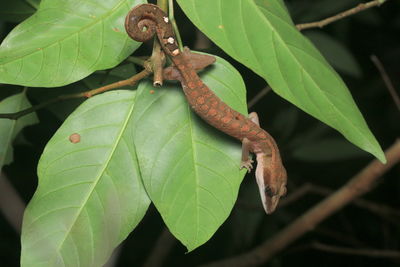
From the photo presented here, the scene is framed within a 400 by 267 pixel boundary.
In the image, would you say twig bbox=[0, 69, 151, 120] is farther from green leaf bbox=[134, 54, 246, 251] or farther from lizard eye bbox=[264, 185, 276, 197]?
lizard eye bbox=[264, 185, 276, 197]

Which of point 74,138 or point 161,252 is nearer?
point 74,138

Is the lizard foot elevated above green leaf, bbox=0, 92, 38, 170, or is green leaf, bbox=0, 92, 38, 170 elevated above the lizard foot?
green leaf, bbox=0, 92, 38, 170

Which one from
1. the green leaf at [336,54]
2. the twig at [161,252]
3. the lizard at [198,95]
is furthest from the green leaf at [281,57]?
the twig at [161,252]

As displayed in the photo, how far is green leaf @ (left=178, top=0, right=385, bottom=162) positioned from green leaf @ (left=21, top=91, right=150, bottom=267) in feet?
1.46

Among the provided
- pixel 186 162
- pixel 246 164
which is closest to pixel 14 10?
pixel 186 162

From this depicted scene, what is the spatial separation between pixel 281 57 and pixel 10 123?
101 centimetres

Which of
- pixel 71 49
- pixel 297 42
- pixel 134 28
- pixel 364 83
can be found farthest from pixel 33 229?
pixel 364 83

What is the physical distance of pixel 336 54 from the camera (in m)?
3.46

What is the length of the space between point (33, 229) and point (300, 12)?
258 cm

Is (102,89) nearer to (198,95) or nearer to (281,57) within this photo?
(198,95)

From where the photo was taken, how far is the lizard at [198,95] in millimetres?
1607

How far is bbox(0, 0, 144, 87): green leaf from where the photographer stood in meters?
1.56

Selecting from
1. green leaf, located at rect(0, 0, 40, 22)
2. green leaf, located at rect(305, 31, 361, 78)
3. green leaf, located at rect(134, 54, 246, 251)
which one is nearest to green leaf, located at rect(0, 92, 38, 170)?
green leaf, located at rect(0, 0, 40, 22)

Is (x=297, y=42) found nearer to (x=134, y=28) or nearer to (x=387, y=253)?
(x=134, y=28)
